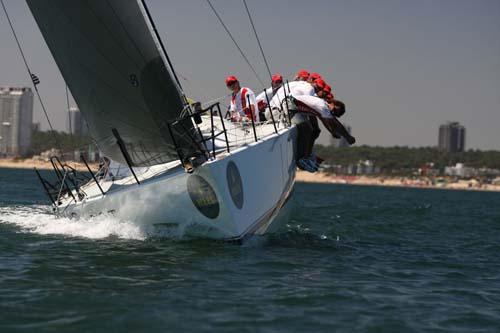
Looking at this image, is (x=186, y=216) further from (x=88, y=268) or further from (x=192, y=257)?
(x=88, y=268)

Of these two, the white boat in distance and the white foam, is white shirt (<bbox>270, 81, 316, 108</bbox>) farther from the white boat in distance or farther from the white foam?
the white foam

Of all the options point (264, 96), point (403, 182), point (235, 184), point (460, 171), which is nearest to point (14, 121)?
point (403, 182)

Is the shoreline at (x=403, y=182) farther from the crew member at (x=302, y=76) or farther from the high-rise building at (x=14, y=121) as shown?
the crew member at (x=302, y=76)

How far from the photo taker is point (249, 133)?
1114 cm

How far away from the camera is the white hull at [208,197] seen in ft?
30.2

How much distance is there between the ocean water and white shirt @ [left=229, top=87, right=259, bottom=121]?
6.88 feet

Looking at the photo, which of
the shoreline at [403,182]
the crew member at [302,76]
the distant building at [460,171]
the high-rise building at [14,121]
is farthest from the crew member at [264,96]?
the distant building at [460,171]

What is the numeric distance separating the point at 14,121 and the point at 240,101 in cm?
8053

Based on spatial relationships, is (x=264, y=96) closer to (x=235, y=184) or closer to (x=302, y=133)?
(x=302, y=133)

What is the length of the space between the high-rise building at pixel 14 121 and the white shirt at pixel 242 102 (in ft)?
243

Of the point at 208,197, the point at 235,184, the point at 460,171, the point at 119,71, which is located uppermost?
the point at 119,71

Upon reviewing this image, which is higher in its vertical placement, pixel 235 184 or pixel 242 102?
pixel 242 102

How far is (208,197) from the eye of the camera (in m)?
9.24

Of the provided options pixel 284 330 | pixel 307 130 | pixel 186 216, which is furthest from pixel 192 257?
pixel 307 130
